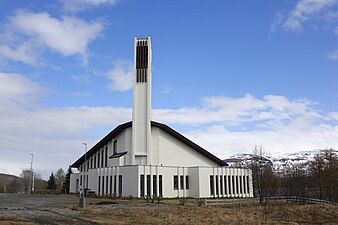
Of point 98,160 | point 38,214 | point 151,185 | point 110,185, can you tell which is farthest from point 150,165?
point 38,214

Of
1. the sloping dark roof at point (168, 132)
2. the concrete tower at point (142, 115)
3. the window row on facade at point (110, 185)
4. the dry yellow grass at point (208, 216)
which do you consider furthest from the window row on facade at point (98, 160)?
the dry yellow grass at point (208, 216)

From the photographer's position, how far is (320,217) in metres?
27.6

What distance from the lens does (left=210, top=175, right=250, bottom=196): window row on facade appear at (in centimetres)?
5241

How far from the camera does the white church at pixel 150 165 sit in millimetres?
48250

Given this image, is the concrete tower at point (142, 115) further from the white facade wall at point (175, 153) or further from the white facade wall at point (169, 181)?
the white facade wall at point (169, 181)

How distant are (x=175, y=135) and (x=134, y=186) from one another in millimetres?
12205

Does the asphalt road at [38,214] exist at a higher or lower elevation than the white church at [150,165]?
lower

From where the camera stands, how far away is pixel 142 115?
5234cm

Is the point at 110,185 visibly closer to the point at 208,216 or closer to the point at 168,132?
the point at 168,132

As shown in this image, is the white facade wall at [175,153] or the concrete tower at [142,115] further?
the white facade wall at [175,153]

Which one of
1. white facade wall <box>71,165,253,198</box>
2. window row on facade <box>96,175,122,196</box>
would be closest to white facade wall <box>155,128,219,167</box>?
white facade wall <box>71,165,253,198</box>

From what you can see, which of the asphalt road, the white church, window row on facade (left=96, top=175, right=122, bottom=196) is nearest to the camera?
the asphalt road

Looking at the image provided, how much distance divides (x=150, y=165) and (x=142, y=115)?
25.3 feet

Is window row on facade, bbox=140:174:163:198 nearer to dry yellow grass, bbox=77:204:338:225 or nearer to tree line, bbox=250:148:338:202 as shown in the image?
tree line, bbox=250:148:338:202
